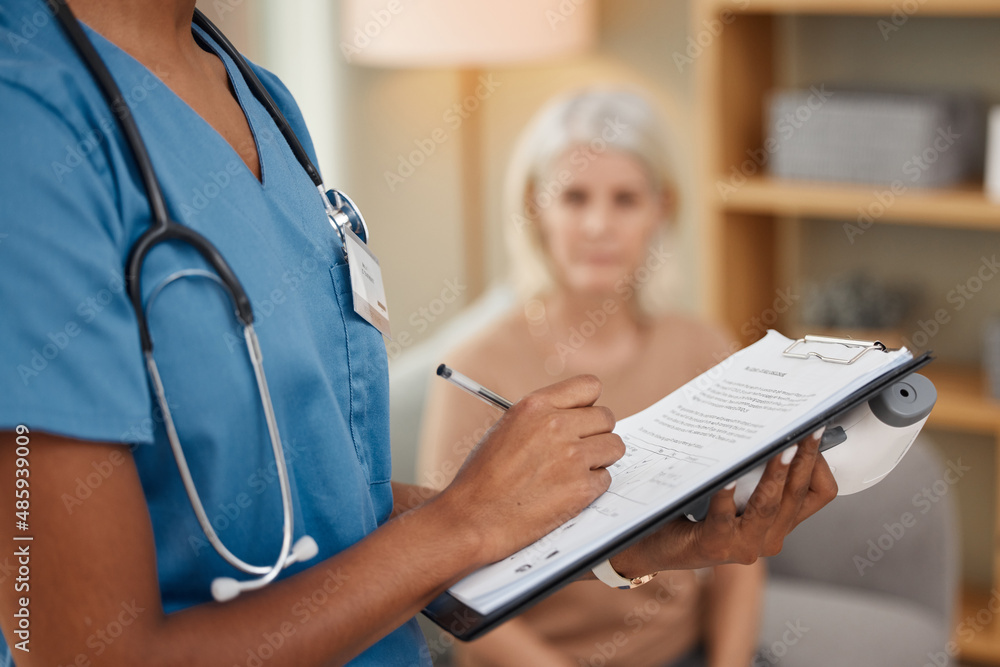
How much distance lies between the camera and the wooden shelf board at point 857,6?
2084mm

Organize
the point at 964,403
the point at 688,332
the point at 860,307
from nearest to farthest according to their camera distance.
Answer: the point at 688,332
the point at 964,403
the point at 860,307

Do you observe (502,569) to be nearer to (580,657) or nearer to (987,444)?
(580,657)

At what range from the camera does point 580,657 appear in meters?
1.68

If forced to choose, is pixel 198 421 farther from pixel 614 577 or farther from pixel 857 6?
pixel 857 6

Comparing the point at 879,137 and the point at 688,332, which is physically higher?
the point at 879,137

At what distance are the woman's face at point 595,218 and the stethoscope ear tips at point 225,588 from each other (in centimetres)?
138

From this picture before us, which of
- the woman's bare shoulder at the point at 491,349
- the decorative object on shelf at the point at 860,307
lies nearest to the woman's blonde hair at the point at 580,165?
the woman's bare shoulder at the point at 491,349

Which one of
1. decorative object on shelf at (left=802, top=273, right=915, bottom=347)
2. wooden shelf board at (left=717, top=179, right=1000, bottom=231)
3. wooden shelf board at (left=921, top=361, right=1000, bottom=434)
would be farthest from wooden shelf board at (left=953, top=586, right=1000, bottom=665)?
wooden shelf board at (left=717, top=179, right=1000, bottom=231)

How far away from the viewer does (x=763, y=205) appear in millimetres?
2432

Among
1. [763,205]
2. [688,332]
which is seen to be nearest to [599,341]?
[688,332]

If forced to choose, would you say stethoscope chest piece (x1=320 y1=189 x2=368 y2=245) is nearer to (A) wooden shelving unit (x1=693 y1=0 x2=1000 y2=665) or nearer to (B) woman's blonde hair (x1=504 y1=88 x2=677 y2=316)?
(B) woman's blonde hair (x1=504 y1=88 x2=677 y2=316)

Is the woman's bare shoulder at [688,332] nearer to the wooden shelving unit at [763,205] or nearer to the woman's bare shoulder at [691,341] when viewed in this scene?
the woman's bare shoulder at [691,341]

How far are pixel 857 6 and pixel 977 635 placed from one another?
150 centimetres

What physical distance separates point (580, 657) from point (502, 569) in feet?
3.51
